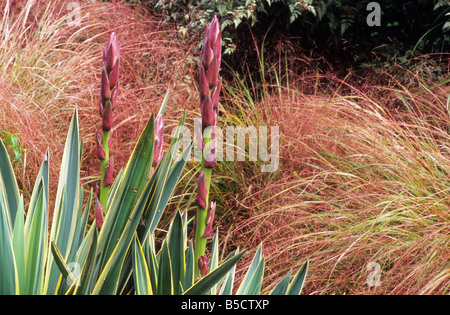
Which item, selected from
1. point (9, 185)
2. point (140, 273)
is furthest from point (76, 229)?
A: point (140, 273)

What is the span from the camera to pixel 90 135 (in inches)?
128

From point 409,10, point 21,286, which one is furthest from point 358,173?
point 409,10

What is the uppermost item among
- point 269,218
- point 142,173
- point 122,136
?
point 142,173

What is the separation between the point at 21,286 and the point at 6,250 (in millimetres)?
150

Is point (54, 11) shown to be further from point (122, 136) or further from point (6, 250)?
point (6, 250)

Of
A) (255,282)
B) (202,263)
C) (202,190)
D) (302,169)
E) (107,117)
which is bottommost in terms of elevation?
(302,169)

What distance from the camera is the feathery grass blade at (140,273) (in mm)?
1246

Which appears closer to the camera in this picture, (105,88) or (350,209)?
(105,88)

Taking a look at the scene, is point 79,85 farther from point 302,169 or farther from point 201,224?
point 201,224

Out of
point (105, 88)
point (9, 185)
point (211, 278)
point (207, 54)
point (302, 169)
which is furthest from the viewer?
point (302, 169)

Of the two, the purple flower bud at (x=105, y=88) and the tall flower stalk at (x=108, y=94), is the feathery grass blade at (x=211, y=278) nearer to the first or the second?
the tall flower stalk at (x=108, y=94)

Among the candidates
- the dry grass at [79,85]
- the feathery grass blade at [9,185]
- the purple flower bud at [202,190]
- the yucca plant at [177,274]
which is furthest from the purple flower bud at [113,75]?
the dry grass at [79,85]

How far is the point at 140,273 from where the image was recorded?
125 cm
